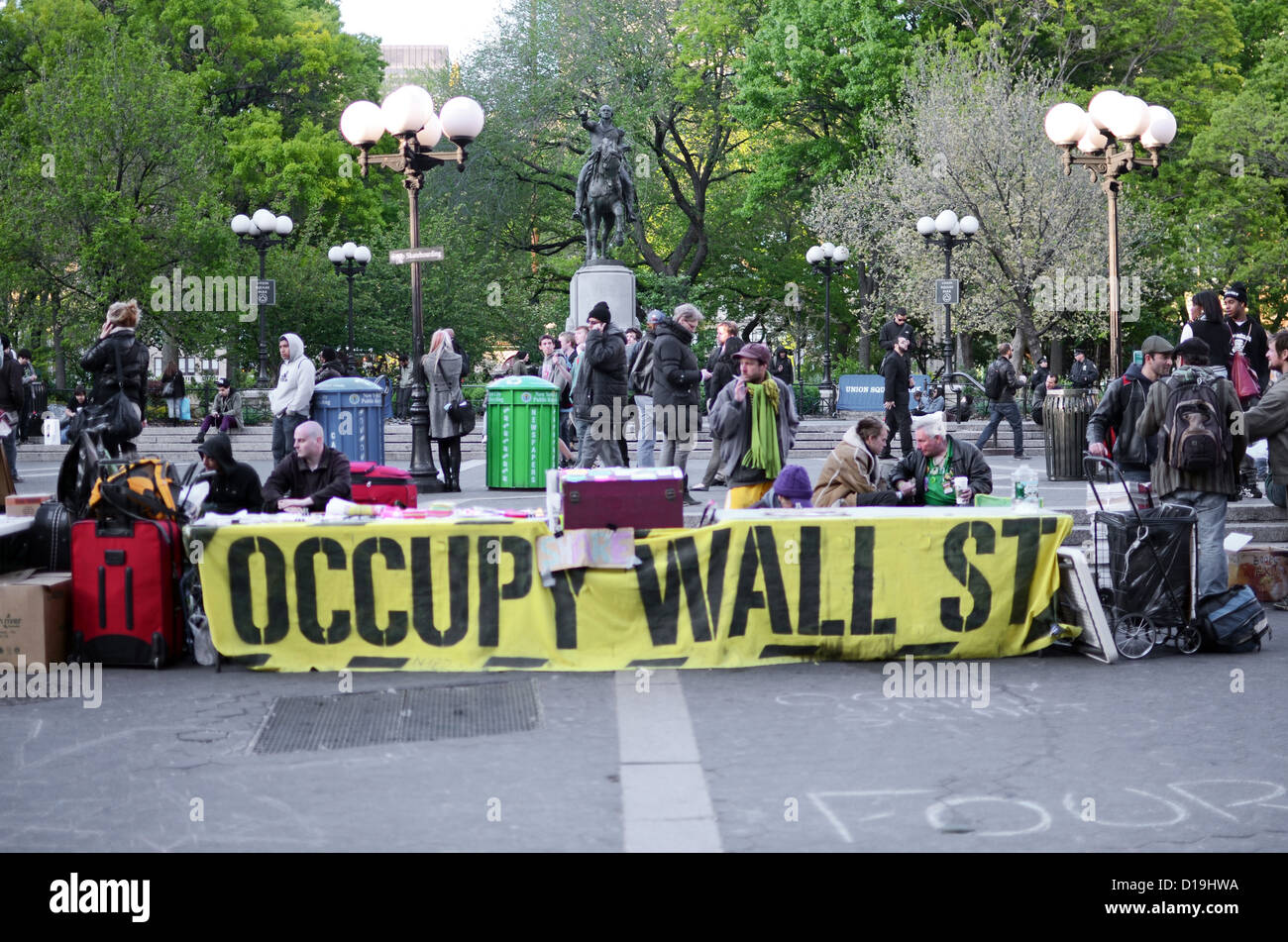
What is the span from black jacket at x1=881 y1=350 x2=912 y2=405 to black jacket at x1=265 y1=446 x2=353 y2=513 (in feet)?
38.0

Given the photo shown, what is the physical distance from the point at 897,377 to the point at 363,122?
8245 mm

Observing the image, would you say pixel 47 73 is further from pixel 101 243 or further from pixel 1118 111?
pixel 1118 111

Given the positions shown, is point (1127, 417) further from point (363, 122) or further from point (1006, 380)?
point (1006, 380)

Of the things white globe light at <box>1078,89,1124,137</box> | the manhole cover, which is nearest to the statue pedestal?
white globe light at <box>1078,89,1124,137</box>

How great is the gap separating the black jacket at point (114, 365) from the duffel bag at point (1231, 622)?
29.8ft

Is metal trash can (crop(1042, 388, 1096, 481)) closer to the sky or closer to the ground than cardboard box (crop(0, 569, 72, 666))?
closer to the sky

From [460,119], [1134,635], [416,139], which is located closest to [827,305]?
[460,119]

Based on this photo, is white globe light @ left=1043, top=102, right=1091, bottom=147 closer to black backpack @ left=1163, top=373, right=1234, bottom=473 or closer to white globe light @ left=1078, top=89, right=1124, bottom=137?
white globe light @ left=1078, top=89, right=1124, bottom=137

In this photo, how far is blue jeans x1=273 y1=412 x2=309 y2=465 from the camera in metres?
14.5

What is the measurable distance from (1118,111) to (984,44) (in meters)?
27.0

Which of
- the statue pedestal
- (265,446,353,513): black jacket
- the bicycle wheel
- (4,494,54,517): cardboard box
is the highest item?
the statue pedestal

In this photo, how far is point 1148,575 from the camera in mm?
8617

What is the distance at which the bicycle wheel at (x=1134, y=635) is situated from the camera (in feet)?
28.5

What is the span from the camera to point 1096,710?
737 cm
